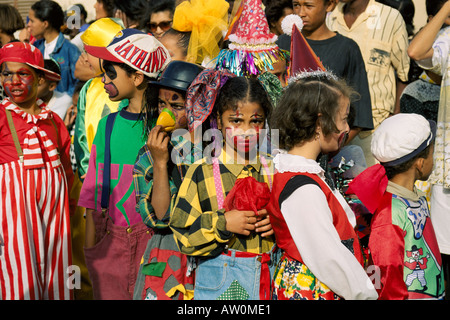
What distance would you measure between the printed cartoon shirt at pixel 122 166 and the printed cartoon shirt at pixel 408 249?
1578 mm

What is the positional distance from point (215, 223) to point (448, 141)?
6.72 ft

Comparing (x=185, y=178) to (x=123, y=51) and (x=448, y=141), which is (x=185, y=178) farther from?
(x=448, y=141)

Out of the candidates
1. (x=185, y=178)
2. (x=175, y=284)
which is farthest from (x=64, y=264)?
(x=185, y=178)

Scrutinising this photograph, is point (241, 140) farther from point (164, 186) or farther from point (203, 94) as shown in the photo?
point (164, 186)

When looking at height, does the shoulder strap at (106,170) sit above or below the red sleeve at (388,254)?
above

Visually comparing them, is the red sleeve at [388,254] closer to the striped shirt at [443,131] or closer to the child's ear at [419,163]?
the child's ear at [419,163]

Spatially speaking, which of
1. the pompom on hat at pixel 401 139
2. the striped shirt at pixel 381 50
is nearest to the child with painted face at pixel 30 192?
the pompom on hat at pixel 401 139

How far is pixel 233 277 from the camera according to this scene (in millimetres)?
3082

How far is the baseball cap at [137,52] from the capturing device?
4.00 meters

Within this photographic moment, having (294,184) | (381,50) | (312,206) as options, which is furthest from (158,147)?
(381,50)

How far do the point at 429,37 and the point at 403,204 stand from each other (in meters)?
1.69

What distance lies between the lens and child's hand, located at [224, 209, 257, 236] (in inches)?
118

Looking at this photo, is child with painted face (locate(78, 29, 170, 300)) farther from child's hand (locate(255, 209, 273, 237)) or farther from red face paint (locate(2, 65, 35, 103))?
child's hand (locate(255, 209, 273, 237))

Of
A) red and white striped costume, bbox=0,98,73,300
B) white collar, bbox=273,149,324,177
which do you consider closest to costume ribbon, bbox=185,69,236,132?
white collar, bbox=273,149,324,177
